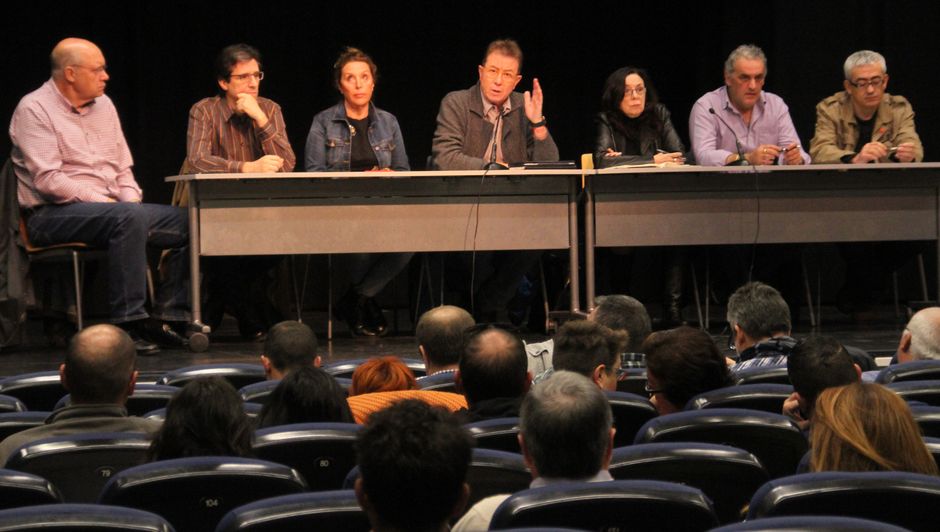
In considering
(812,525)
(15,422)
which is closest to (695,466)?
(812,525)

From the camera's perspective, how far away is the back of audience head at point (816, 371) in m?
2.94

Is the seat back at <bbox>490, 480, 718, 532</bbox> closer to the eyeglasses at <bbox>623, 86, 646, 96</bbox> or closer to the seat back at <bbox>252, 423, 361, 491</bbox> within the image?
the seat back at <bbox>252, 423, 361, 491</bbox>

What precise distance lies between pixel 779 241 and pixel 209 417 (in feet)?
15.0

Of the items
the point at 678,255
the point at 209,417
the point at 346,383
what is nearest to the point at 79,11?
the point at 678,255

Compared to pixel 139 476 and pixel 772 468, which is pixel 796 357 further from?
pixel 139 476

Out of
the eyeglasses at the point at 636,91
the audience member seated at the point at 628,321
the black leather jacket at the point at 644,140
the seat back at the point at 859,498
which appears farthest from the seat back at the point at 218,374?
the eyeglasses at the point at 636,91

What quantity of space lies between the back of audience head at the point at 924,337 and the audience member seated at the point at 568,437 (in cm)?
203

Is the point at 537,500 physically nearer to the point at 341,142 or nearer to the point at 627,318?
the point at 627,318

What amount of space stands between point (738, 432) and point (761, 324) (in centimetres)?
143

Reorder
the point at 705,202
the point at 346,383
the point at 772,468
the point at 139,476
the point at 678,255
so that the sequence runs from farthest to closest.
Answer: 1. the point at 678,255
2. the point at 705,202
3. the point at 346,383
4. the point at 772,468
5. the point at 139,476

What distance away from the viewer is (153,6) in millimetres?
8367

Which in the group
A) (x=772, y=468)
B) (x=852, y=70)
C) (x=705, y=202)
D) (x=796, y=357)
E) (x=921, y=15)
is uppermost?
(x=921, y=15)

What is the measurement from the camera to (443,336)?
388 cm

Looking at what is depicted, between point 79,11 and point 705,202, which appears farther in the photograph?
point 79,11
